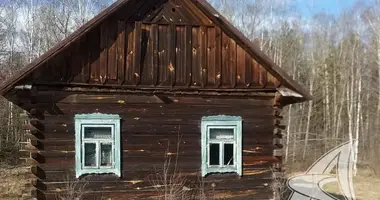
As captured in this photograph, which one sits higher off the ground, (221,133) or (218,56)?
(218,56)

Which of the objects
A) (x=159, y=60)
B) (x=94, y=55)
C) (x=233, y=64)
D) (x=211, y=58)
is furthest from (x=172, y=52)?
(x=94, y=55)

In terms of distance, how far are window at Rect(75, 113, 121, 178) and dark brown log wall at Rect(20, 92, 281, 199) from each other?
0.47 ft

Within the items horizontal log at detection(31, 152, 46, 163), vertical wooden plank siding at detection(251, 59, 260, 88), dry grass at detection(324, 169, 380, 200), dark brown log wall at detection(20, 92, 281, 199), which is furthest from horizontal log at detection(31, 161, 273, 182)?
dry grass at detection(324, 169, 380, 200)

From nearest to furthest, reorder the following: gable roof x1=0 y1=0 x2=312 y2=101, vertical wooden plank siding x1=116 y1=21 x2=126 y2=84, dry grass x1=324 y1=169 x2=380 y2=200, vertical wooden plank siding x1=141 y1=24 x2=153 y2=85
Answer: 1. gable roof x1=0 y1=0 x2=312 y2=101
2. vertical wooden plank siding x1=116 y1=21 x2=126 y2=84
3. vertical wooden plank siding x1=141 y1=24 x2=153 y2=85
4. dry grass x1=324 y1=169 x2=380 y2=200

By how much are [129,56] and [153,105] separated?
124 cm

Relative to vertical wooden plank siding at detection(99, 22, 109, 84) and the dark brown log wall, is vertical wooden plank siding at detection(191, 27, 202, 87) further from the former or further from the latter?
vertical wooden plank siding at detection(99, 22, 109, 84)

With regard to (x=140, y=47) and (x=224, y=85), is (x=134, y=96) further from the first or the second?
(x=224, y=85)

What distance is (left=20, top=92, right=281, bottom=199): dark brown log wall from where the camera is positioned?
959cm

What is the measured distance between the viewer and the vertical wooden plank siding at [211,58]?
10461 millimetres

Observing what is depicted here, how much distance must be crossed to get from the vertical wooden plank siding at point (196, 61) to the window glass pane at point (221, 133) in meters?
1.17

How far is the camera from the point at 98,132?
9.83m

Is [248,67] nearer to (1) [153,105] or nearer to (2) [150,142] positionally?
(1) [153,105]

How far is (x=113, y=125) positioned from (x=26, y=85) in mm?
2010

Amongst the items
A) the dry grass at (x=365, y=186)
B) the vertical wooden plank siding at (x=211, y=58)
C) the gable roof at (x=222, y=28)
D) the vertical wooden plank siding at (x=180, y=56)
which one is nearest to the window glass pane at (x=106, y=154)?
the vertical wooden plank siding at (x=180, y=56)
